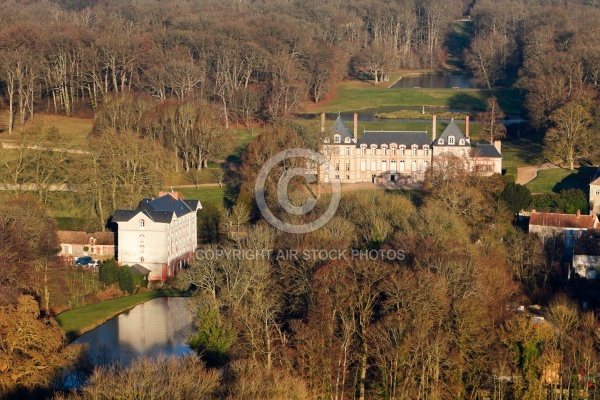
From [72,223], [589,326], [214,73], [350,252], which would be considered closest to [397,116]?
[214,73]

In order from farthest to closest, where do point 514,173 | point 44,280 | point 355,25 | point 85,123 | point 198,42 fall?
point 355,25, point 198,42, point 85,123, point 514,173, point 44,280

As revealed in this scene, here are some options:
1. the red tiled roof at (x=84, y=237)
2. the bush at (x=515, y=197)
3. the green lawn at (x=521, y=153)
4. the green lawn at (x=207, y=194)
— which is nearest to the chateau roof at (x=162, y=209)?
the red tiled roof at (x=84, y=237)

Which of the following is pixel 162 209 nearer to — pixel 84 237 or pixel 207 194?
pixel 84 237

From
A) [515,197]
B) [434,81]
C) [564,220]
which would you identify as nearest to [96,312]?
[515,197]

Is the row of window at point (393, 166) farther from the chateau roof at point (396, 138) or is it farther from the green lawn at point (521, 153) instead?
the green lawn at point (521, 153)

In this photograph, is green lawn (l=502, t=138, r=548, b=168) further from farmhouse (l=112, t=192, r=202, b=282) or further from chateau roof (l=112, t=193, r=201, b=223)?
farmhouse (l=112, t=192, r=202, b=282)

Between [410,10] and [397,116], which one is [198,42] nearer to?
[397,116]
